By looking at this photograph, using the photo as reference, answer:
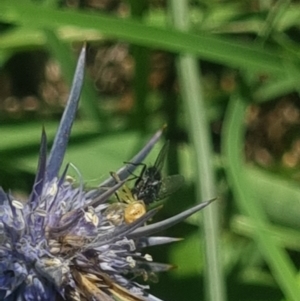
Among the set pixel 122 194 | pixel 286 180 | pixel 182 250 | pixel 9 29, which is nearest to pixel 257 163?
→ pixel 286 180

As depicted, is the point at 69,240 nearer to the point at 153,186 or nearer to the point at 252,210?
the point at 153,186

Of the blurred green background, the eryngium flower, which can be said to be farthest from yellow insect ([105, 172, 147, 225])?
the blurred green background

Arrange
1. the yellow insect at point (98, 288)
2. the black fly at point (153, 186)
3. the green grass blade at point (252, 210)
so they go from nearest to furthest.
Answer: the yellow insect at point (98, 288) < the black fly at point (153, 186) < the green grass blade at point (252, 210)

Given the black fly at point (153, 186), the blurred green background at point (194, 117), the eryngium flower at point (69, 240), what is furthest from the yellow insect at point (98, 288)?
the blurred green background at point (194, 117)

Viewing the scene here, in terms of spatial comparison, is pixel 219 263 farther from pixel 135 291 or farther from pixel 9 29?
pixel 9 29

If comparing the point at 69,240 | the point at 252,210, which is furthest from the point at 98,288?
the point at 252,210

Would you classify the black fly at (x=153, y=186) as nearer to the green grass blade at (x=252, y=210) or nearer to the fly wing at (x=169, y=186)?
the fly wing at (x=169, y=186)

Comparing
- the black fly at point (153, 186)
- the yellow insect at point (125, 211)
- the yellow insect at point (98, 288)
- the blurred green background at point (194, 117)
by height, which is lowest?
the yellow insect at point (98, 288)
